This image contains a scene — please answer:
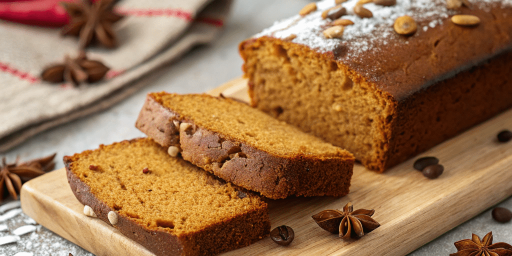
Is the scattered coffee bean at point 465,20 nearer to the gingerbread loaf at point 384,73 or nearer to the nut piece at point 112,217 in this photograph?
the gingerbread loaf at point 384,73

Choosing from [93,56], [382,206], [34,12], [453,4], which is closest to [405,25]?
[453,4]

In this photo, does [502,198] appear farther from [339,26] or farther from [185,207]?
[185,207]

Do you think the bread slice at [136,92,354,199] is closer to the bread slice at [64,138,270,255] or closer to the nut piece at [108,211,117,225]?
the bread slice at [64,138,270,255]

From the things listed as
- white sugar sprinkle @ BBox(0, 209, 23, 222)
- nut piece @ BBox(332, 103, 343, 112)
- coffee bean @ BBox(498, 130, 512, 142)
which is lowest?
coffee bean @ BBox(498, 130, 512, 142)

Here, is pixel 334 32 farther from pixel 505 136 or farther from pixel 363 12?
pixel 505 136

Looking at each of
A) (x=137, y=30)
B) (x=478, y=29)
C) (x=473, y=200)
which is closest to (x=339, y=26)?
(x=478, y=29)

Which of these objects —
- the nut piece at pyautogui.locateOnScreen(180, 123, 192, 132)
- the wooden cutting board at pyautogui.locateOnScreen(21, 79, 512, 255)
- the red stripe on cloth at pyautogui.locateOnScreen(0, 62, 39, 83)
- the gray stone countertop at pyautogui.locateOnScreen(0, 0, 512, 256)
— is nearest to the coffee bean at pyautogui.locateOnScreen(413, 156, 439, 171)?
the wooden cutting board at pyautogui.locateOnScreen(21, 79, 512, 255)
